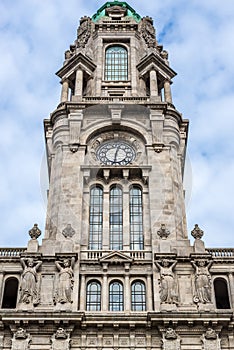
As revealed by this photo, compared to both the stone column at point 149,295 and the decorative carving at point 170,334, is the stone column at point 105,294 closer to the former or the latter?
the stone column at point 149,295

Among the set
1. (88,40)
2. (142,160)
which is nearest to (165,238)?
(142,160)

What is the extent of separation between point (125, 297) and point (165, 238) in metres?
4.43

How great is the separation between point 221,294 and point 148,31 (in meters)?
26.6

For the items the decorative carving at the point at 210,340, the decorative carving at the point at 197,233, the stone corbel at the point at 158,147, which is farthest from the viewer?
the stone corbel at the point at 158,147

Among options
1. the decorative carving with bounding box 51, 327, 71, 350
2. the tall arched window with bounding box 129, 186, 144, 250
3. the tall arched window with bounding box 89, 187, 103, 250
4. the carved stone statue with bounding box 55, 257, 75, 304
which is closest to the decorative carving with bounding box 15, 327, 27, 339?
the decorative carving with bounding box 51, 327, 71, 350

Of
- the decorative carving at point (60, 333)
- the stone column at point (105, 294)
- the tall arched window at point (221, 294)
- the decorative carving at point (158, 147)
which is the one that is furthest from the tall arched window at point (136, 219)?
the decorative carving at point (60, 333)

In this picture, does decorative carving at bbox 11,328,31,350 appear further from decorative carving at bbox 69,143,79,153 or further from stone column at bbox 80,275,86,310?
decorative carving at bbox 69,143,79,153

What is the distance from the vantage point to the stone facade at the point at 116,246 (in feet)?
98.7

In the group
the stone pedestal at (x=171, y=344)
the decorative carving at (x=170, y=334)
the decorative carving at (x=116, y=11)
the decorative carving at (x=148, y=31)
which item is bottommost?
the stone pedestal at (x=171, y=344)

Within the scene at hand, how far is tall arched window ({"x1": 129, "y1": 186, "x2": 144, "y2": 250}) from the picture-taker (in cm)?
3597

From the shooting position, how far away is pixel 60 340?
1165 inches

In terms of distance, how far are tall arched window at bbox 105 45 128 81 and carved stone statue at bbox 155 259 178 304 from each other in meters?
20.0

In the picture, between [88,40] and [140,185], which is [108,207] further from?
[88,40]

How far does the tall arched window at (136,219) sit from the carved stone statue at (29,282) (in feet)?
19.8
